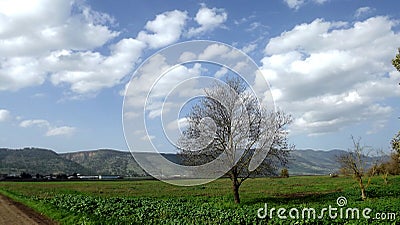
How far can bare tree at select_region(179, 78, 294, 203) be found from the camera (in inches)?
1228

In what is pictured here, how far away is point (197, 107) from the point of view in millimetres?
32125

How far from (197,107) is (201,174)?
17.8ft

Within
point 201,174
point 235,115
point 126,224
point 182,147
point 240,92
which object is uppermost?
point 240,92

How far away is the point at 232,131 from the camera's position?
1225 inches

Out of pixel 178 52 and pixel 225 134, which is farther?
pixel 225 134

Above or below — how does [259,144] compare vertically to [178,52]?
below

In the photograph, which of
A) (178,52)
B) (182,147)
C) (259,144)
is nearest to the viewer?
(178,52)

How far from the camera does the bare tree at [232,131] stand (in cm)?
3119

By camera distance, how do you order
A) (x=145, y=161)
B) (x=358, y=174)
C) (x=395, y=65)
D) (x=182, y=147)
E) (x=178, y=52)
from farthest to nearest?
(x=358, y=174) → (x=182, y=147) → (x=395, y=65) → (x=145, y=161) → (x=178, y=52)

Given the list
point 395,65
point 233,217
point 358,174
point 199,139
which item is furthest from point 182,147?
point 358,174

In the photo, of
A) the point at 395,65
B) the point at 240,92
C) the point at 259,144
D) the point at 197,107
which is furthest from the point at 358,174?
the point at 395,65

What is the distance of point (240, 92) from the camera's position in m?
32.9

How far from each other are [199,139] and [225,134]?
2140 millimetres

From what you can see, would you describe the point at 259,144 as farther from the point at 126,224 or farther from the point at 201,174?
the point at 126,224
